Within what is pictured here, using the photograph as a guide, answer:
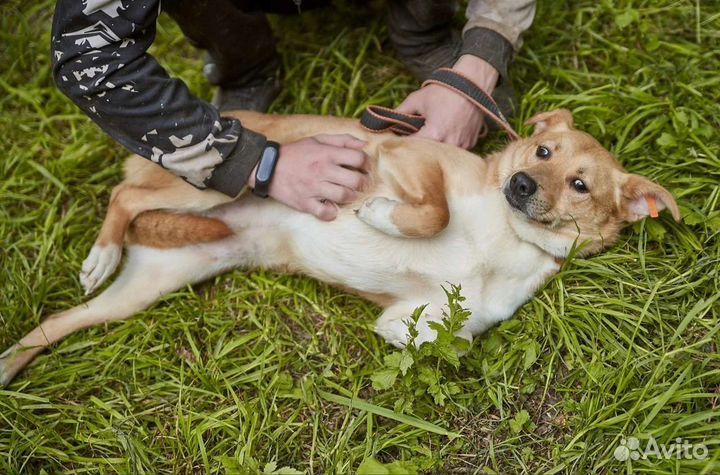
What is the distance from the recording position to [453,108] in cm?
394

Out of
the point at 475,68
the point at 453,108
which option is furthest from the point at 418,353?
the point at 475,68

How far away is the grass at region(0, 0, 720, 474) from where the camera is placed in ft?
11.4

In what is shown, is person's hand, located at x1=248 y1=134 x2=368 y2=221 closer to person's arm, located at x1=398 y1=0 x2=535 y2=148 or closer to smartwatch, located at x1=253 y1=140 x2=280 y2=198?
smartwatch, located at x1=253 y1=140 x2=280 y2=198

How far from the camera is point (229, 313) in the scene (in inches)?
167

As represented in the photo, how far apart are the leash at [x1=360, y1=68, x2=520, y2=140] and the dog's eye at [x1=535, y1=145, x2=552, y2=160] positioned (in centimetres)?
22

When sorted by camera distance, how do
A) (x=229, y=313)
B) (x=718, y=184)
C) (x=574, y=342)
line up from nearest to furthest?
(x=574, y=342)
(x=718, y=184)
(x=229, y=313)

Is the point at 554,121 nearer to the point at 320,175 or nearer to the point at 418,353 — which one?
the point at 320,175

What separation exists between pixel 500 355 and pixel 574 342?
0.40 metres

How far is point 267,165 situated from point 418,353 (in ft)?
4.36

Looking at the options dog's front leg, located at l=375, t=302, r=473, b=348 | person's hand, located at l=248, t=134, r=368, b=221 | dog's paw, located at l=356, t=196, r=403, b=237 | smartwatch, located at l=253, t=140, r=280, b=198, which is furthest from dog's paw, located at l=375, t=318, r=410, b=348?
smartwatch, located at l=253, t=140, r=280, b=198

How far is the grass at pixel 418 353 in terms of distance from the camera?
137 inches

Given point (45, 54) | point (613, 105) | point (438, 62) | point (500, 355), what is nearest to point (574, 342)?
point (500, 355)

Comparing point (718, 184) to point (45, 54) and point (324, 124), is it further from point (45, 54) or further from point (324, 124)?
point (45, 54)

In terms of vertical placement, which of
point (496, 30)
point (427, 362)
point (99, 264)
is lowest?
point (427, 362)
